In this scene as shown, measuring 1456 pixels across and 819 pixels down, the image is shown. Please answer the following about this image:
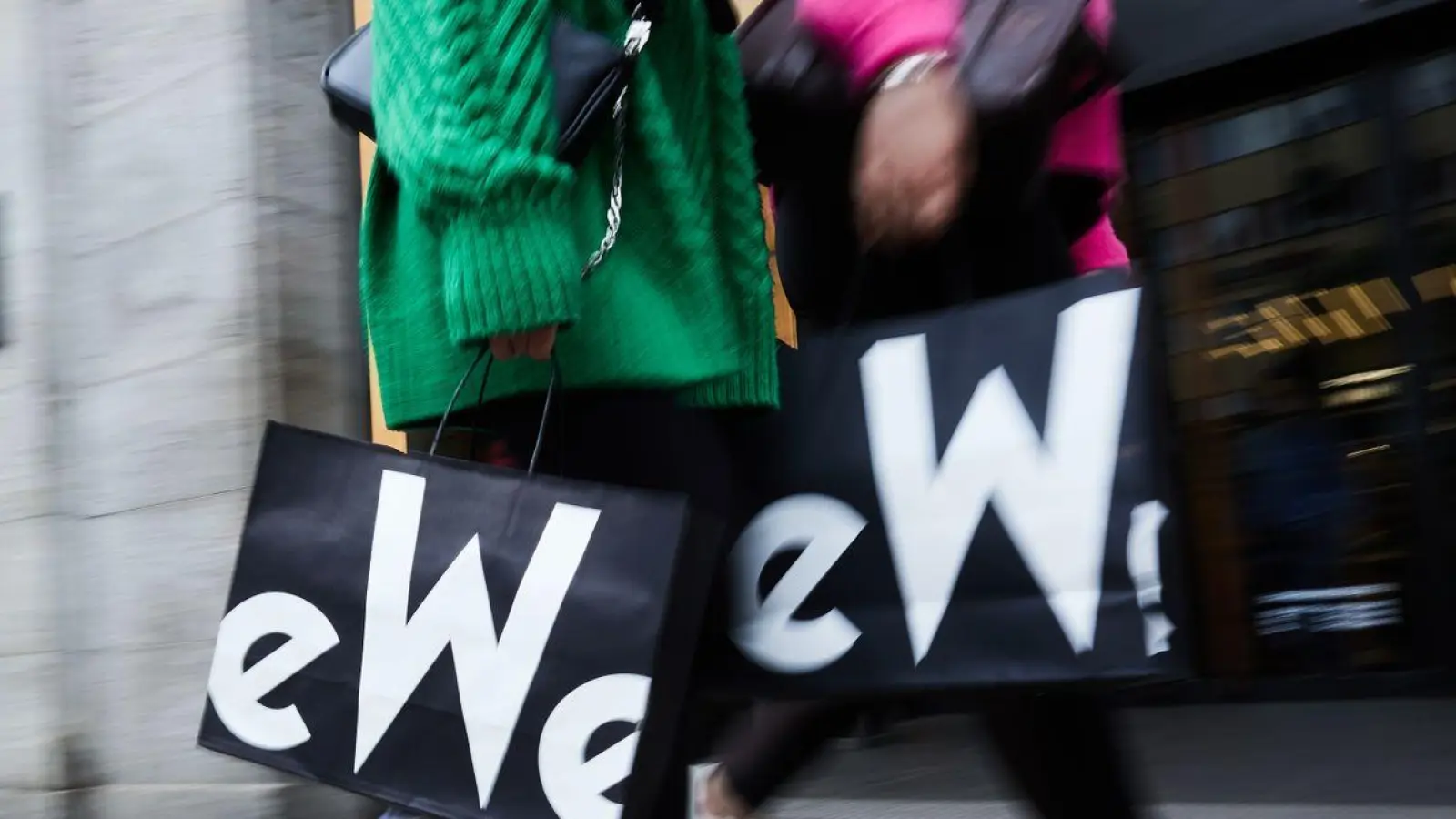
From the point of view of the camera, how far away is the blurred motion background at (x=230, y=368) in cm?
321

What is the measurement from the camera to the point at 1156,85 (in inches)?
192

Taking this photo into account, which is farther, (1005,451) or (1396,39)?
(1396,39)

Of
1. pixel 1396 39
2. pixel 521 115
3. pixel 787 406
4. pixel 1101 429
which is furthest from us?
pixel 1396 39

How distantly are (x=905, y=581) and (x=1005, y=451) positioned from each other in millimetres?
186

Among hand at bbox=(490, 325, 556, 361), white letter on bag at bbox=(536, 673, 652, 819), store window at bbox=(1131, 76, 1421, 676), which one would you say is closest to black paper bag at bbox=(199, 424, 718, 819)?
Result: white letter on bag at bbox=(536, 673, 652, 819)

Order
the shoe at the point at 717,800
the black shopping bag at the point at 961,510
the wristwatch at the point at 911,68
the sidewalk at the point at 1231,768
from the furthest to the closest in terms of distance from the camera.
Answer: the sidewalk at the point at 1231,768
the shoe at the point at 717,800
the wristwatch at the point at 911,68
the black shopping bag at the point at 961,510

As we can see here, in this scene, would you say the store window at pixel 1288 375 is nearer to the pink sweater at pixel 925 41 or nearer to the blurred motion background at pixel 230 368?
the blurred motion background at pixel 230 368

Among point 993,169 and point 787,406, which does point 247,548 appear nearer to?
point 787,406

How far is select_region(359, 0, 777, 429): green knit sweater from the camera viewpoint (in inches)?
51.6

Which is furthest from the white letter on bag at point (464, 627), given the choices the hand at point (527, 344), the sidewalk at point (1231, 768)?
the sidewalk at point (1231, 768)

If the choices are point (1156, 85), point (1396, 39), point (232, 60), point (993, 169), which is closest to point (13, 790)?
point (232, 60)

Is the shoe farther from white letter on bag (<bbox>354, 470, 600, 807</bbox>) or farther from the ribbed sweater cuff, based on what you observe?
the ribbed sweater cuff

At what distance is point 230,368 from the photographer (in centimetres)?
319

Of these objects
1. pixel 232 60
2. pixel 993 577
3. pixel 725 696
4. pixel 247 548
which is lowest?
pixel 725 696
